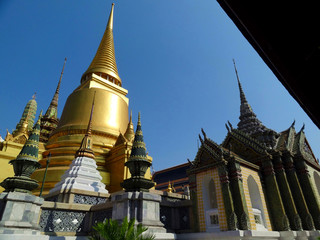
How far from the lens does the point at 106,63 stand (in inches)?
1083

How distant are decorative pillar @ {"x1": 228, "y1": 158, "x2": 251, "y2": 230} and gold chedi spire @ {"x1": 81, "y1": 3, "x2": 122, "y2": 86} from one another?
20767mm

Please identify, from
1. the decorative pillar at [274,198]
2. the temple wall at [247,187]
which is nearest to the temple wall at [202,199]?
the temple wall at [247,187]

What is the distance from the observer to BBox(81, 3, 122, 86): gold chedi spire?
86.1 feet

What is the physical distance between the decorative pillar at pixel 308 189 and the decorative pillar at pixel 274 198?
218cm

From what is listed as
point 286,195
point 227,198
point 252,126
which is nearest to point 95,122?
point 252,126

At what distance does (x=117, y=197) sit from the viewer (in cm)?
634

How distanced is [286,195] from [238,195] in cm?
380

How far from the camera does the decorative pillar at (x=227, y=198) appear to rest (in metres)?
8.02

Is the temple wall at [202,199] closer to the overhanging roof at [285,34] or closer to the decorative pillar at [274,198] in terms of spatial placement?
the decorative pillar at [274,198]

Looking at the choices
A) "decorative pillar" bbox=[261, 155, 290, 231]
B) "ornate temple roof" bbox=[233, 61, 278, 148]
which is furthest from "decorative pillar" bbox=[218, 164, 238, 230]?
"ornate temple roof" bbox=[233, 61, 278, 148]

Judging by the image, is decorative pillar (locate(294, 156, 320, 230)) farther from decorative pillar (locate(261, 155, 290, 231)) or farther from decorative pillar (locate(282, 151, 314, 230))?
decorative pillar (locate(261, 155, 290, 231))

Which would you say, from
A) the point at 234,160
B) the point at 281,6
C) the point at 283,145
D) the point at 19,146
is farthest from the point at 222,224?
the point at 19,146

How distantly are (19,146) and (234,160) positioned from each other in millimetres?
18057

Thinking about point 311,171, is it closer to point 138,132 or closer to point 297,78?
point 138,132
